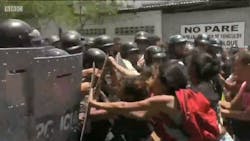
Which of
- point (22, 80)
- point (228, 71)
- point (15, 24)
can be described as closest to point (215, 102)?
point (15, 24)

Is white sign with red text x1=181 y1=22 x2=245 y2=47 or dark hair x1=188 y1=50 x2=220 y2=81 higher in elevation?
dark hair x1=188 y1=50 x2=220 y2=81

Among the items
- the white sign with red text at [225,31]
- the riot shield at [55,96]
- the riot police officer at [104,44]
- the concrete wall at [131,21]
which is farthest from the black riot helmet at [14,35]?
the concrete wall at [131,21]

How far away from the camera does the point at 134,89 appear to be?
4.67m

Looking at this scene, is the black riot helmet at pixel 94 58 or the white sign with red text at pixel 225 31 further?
the white sign with red text at pixel 225 31

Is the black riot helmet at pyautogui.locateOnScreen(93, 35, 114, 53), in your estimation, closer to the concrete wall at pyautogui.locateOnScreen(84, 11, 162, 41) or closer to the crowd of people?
the crowd of people

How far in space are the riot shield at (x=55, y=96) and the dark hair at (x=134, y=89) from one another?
642mm

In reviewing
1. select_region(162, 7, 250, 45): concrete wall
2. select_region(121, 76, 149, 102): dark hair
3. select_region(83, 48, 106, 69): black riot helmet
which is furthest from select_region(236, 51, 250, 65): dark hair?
select_region(162, 7, 250, 45): concrete wall

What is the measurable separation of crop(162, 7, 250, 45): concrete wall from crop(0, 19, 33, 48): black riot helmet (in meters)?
20.5

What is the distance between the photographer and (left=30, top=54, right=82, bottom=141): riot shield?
11.3 feet

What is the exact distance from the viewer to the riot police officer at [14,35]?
4418 millimetres

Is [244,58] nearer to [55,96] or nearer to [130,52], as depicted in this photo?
[55,96]

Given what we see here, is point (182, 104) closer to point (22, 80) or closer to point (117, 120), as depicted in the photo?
point (117, 120)

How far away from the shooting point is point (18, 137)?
10.8 ft

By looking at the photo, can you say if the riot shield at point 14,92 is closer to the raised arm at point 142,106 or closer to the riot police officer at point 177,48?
the raised arm at point 142,106
